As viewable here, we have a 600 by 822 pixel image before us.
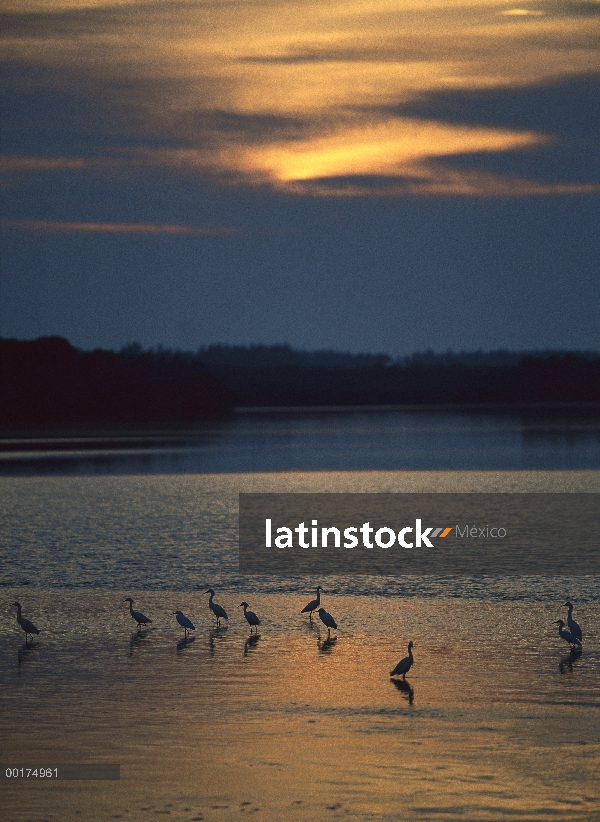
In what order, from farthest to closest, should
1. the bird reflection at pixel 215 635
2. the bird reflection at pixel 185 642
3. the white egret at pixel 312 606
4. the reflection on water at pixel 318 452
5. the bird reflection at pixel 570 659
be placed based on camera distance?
the reflection on water at pixel 318 452 < the white egret at pixel 312 606 < the bird reflection at pixel 215 635 < the bird reflection at pixel 185 642 < the bird reflection at pixel 570 659

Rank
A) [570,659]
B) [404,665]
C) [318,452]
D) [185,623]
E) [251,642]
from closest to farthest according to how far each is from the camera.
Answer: [404,665], [570,659], [251,642], [185,623], [318,452]

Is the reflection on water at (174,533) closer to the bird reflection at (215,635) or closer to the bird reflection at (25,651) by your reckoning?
the bird reflection at (215,635)

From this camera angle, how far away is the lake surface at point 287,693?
970cm

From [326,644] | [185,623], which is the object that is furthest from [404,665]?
[185,623]

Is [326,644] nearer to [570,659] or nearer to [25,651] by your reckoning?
[570,659]

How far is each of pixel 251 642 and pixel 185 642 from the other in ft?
3.09

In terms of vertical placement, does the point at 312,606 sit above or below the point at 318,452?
below

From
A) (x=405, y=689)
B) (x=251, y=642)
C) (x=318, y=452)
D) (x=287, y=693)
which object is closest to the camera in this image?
(x=287, y=693)

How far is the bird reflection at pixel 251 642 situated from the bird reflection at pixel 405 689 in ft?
8.53

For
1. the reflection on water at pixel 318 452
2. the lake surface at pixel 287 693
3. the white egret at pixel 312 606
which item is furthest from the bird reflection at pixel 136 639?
the reflection on water at pixel 318 452

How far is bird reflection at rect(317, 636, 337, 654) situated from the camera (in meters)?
15.5

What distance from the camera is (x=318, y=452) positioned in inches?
3083

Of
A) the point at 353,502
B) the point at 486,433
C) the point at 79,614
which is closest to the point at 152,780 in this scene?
the point at 79,614

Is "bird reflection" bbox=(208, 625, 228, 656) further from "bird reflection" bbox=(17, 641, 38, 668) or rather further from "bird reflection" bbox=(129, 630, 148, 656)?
"bird reflection" bbox=(17, 641, 38, 668)
